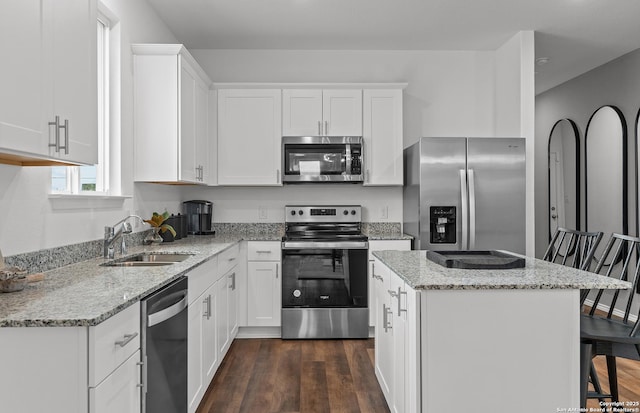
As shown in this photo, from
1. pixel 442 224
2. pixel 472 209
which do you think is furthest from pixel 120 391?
pixel 472 209

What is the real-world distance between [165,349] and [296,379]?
4.59 feet

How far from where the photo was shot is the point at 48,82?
1.65m

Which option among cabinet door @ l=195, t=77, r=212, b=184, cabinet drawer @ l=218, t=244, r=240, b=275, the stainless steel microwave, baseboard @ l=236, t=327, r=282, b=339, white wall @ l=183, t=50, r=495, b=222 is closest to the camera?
cabinet drawer @ l=218, t=244, r=240, b=275

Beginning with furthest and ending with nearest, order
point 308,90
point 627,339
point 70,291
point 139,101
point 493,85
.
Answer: point 493,85, point 308,90, point 139,101, point 627,339, point 70,291

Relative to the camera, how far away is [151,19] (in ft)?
11.4

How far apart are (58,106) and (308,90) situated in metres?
2.64

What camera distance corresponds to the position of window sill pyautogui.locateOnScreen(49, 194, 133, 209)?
2.22 metres

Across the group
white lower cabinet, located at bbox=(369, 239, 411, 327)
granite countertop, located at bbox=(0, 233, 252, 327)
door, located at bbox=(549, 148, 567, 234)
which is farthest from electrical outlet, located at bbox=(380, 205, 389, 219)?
door, located at bbox=(549, 148, 567, 234)

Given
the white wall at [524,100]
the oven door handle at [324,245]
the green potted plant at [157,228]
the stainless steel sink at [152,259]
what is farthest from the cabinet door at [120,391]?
the white wall at [524,100]

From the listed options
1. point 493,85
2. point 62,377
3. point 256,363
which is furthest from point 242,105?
point 62,377

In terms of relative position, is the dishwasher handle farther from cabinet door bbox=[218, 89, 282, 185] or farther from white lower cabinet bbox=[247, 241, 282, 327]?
cabinet door bbox=[218, 89, 282, 185]

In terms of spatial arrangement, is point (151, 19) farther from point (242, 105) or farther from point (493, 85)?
point (493, 85)

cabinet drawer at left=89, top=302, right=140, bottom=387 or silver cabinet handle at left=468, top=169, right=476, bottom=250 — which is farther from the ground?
silver cabinet handle at left=468, top=169, right=476, bottom=250

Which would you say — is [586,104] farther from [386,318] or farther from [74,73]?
[74,73]
